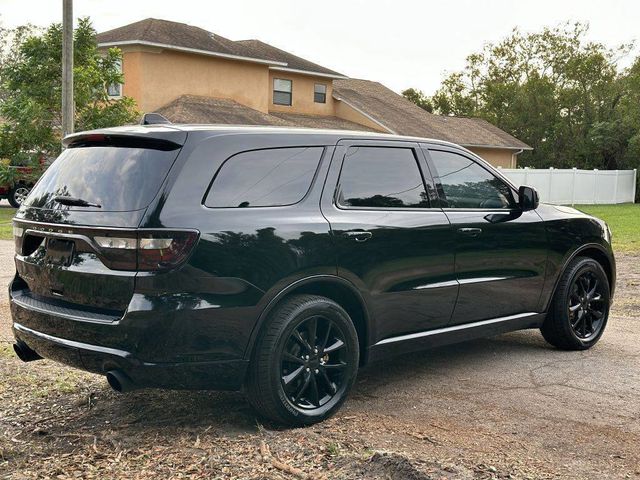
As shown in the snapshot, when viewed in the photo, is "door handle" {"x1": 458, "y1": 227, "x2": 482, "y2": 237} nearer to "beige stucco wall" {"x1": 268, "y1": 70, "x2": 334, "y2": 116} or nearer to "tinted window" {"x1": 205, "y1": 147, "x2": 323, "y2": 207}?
"tinted window" {"x1": 205, "y1": 147, "x2": 323, "y2": 207}

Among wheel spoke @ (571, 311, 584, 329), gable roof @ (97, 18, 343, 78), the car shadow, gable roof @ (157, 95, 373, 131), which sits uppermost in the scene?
gable roof @ (97, 18, 343, 78)

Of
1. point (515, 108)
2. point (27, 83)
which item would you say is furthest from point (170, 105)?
point (515, 108)

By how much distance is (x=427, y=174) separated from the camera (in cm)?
586

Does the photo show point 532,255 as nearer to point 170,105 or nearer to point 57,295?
point 57,295

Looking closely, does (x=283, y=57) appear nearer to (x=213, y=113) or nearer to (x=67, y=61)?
(x=213, y=113)

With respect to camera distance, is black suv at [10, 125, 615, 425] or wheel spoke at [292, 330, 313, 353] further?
wheel spoke at [292, 330, 313, 353]

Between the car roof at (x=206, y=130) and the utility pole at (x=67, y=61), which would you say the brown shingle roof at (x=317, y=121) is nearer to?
the utility pole at (x=67, y=61)

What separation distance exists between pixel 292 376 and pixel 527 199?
2.71 m

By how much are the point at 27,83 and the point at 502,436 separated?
21.6 metres

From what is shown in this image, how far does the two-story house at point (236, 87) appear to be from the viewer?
2862 centimetres

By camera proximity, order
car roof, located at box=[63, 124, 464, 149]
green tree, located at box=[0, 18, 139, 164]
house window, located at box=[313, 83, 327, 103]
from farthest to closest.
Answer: house window, located at box=[313, 83, 327, 103] < green tree, located at box=[0, 18, 139, 164] < car roof, located at box=[63, 124, 464, 149]

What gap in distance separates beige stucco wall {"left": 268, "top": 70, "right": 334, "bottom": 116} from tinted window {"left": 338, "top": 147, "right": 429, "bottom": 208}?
29.9 meters

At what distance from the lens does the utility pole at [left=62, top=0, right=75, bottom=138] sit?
1681 centimetres

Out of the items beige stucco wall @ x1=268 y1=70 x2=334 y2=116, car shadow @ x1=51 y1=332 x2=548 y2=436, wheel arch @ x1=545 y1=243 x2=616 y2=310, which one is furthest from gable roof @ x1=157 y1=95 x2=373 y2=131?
car shadow @ x1=51 y1=332 x2=548 y2=436
